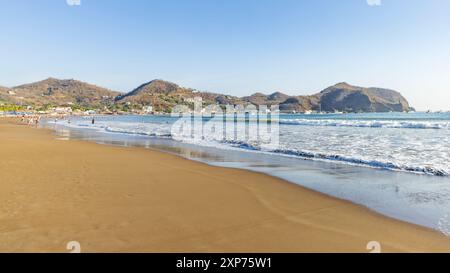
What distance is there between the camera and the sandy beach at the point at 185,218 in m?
4.59

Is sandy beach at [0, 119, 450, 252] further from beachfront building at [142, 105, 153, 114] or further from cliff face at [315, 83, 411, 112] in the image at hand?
beachfront building at [142, 105, 153, 114]

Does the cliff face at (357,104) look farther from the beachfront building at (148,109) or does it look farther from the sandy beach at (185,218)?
the sandy beach at (185,218)

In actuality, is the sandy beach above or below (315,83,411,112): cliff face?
below

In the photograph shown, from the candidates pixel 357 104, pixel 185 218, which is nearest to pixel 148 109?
pixel 357 104

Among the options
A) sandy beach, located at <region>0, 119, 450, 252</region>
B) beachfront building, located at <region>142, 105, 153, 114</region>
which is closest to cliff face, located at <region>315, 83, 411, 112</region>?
beachfront building, located at <region>142, 105, 153, 114</region>

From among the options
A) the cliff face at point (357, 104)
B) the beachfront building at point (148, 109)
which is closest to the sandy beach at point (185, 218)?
the cliff face at point (357, 104)

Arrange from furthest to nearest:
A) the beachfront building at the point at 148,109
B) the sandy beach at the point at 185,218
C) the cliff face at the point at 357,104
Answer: the beachfront building at the point at 148,109 → the cliff face at the point at 357,104 → the sandy beach at the point at 185,218

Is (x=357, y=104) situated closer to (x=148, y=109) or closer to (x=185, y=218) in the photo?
(x=148, y=109)

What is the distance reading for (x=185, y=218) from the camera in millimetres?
5785

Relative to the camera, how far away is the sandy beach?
15.1 feet

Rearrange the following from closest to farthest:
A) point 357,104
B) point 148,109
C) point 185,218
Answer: point 185,218 → point 357,104 → point 148,109

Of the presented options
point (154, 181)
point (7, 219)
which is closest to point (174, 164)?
point (154, 181)
